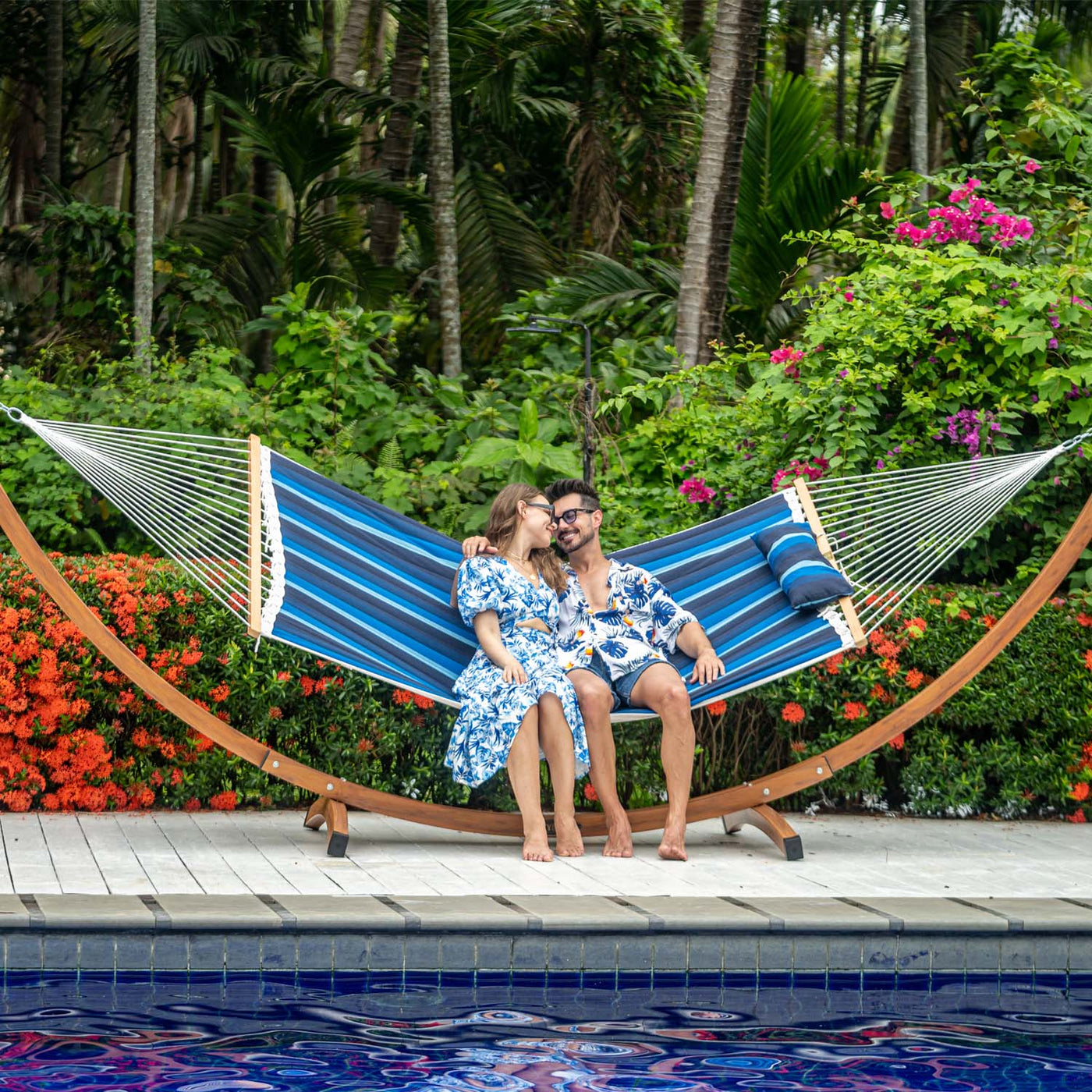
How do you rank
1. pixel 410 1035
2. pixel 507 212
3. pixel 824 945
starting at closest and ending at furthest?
pixel 410 1035 < pixel 824 945 < pixel 507 212

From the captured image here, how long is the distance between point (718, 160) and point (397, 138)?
4204mm

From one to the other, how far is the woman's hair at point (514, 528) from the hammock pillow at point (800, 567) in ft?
2.34

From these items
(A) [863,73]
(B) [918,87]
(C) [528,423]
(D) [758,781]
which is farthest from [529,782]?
(A) [863,73]

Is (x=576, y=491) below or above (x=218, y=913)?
above

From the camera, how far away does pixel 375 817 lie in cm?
542

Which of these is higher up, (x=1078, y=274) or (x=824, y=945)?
(x=1078, y=274)

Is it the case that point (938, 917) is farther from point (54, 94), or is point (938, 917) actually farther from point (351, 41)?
point (54, 94)

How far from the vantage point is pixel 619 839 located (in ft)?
15.2

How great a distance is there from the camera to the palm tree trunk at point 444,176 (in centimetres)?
965

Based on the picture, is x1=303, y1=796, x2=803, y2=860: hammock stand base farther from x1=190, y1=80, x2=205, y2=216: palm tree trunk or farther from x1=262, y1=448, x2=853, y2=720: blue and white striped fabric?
x1=190, y1=80, x2=205, y2=216: palm tree trunk

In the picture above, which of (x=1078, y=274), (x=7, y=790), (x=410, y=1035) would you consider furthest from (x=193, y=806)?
(x=1078, y=274)

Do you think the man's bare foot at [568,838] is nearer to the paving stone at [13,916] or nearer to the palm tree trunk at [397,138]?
the paving stone at [13,916]

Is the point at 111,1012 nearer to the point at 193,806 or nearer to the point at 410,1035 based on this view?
the point at 410,1035

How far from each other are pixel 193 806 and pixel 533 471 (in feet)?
6.61
